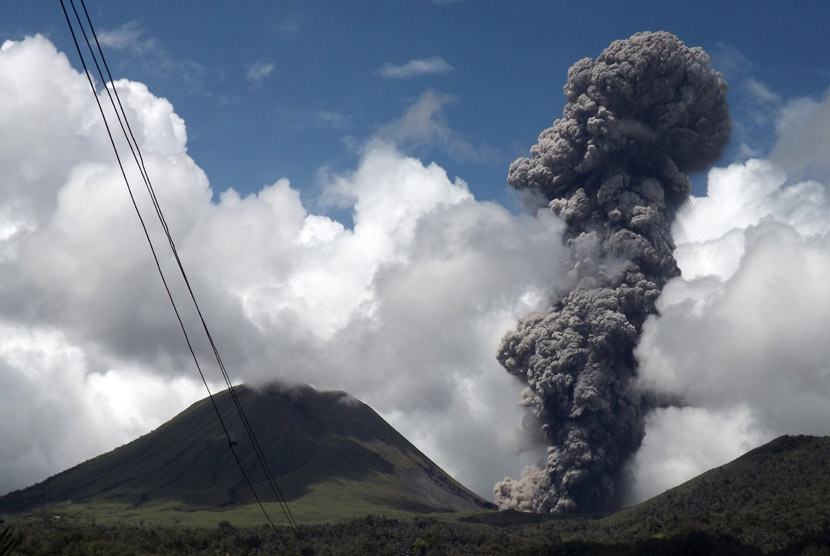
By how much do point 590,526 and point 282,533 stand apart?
41.2 metres

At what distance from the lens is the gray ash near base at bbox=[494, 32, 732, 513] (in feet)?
450

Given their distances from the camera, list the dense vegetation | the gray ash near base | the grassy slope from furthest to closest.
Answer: the gray ash near base
the grassy slope
the dense vegetation

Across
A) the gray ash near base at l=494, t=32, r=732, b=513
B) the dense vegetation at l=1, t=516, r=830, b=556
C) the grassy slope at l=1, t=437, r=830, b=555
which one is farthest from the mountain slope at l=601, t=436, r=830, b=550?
the gray ash near base at l=494, t=32, r=732, b=513

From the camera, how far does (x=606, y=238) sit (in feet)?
475

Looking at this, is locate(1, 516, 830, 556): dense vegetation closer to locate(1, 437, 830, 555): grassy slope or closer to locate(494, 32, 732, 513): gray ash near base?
locate(1, 437, 830, 555): grassy slope

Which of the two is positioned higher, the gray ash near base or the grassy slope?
the gray ash near base

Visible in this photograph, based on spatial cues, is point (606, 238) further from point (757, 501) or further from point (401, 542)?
point (401, 542)

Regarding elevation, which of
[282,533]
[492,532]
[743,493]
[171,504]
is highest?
[171,504]

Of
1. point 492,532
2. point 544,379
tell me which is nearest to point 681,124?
point 544,379

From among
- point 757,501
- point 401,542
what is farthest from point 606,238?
point 401,542

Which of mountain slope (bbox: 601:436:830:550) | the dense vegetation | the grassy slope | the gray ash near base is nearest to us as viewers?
the dense vegetation

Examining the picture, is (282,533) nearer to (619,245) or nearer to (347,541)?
(347,541)

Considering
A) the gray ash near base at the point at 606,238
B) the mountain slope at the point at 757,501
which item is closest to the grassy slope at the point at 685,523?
the mountain slope at the point at 757,501

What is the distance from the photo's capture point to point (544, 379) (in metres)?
138
